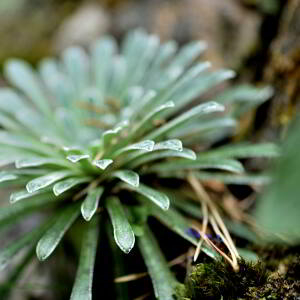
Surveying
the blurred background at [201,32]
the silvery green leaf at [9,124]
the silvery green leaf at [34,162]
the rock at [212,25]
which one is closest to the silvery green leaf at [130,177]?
the silvery green leaf at [34,162]

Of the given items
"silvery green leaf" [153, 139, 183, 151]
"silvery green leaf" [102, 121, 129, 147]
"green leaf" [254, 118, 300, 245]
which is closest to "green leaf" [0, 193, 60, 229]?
"silvery green leaf" [102, 121, 129, 147]

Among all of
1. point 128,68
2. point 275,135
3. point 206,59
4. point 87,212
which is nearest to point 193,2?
point 206,59

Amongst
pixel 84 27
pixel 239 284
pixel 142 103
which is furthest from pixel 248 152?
pixel 84 27

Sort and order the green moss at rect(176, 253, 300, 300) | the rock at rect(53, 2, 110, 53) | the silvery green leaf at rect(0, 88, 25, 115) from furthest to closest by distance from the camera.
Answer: the rock at rect(53, 2, 110, 53) < the silvery green leaf at rect(0, 88, 25, 115) < the green moss at rect(176, 253, 300, 300)

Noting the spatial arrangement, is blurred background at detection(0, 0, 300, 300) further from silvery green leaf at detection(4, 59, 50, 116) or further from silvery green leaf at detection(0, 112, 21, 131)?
silvery green leaf at detection(4, 59, 50, 116)

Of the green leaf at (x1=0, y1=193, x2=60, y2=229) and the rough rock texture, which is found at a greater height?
the green leaf at (x1=0, y1=193, x2=60, y2=229)

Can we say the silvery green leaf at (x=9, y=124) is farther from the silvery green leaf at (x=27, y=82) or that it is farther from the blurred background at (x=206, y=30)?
the blurred background at (x=206, y=30)

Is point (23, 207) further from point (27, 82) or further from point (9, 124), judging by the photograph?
point (27, 82)
